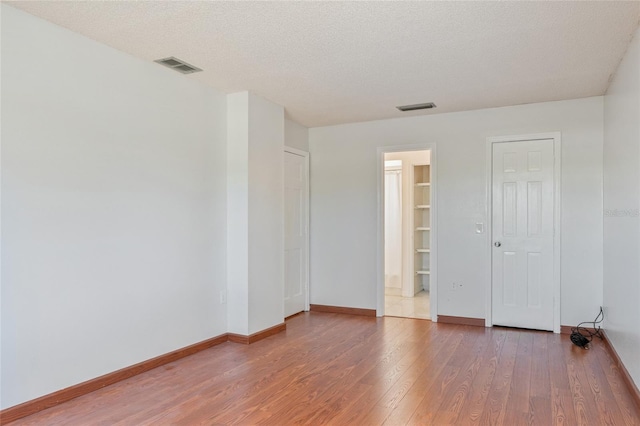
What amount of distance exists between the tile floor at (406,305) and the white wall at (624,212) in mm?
2096

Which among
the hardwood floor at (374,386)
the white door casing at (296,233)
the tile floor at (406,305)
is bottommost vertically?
the tile floor at (406,305)

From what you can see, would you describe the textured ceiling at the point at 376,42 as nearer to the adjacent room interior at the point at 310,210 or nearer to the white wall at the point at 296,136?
the adjacent room interior at the point at 310,210

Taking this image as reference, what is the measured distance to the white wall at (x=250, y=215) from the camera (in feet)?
14.0

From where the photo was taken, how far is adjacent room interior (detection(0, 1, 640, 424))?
2.68 m

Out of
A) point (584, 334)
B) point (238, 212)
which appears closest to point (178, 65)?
point (238, 212)

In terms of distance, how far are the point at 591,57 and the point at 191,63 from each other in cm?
311

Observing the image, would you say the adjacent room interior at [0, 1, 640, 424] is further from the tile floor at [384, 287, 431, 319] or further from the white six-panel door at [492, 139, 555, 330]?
the tile floor at [384, 287, 431, 319]

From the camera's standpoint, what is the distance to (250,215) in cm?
428

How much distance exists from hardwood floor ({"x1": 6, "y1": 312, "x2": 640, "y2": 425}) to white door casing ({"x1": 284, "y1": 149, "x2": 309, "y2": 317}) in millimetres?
1113

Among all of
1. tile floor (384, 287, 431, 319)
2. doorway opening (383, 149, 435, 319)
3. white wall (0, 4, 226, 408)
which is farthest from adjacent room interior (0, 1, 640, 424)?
doorway opening (383, 149, 435, 319)

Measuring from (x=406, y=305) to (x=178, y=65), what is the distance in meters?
4.31

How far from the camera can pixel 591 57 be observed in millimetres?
3352

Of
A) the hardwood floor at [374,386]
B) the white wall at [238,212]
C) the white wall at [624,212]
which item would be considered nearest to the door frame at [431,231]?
the hardwood floor at [374,386]

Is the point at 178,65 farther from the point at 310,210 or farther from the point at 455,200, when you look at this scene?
the point at 455,200
